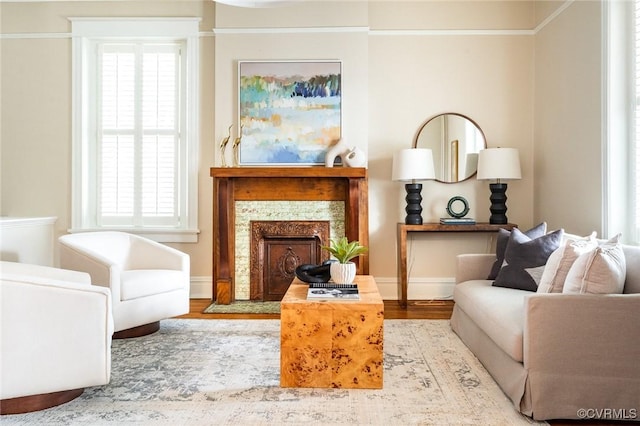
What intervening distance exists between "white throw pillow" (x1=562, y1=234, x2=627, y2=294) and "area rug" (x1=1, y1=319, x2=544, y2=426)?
2.17 feet

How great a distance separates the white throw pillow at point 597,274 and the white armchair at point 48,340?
2.24 m

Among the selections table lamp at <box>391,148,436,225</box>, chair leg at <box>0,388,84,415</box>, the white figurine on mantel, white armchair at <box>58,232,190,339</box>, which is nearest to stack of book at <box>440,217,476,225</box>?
table lamp at <box>391,148,436,225</box>

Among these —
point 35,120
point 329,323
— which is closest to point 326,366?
point 329,323

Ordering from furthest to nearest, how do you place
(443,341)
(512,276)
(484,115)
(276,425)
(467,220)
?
(484,115), (467,220), (443,341), (512,276), (276,425)

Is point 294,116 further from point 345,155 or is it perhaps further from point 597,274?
point 597,274

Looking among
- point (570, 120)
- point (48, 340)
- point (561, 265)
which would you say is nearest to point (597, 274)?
point (561, 265)

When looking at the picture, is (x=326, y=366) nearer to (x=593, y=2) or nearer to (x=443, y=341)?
(x=443, y=341)

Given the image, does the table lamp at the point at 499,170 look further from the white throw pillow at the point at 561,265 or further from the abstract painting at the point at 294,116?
the white throw pillow at the point at 561,265

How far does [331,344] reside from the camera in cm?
243

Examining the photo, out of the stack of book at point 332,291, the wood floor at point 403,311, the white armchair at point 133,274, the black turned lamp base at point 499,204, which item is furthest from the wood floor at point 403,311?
the stack of book at point 332,291

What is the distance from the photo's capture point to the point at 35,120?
15.6 ft

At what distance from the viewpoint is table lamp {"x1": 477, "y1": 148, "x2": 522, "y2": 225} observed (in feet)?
13.9

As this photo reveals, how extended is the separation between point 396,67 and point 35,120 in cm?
370

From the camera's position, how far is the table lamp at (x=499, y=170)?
13.9 ft
